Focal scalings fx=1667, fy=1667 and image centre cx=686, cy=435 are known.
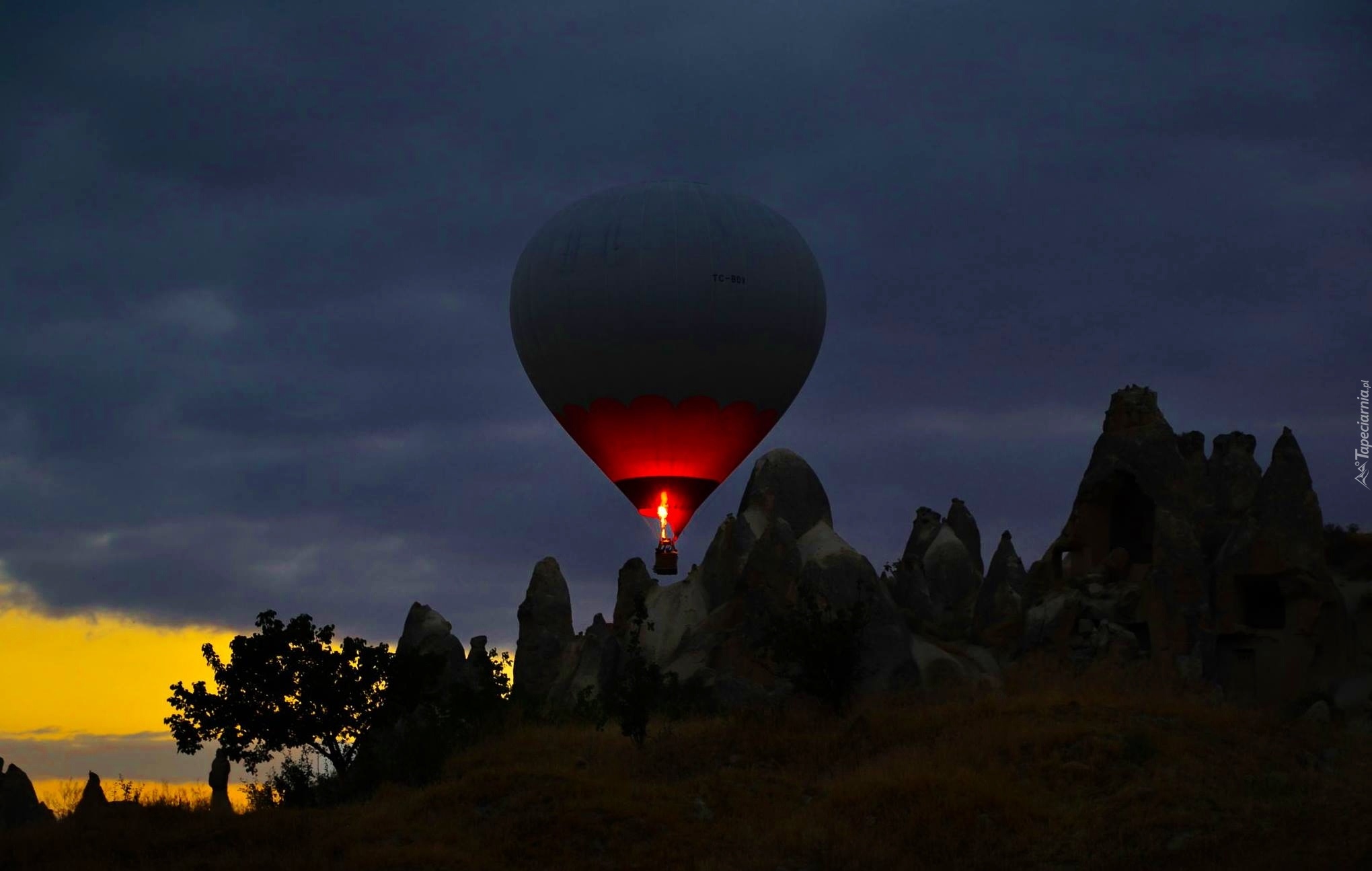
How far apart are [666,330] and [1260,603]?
16.0m

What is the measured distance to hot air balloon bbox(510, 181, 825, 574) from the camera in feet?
141

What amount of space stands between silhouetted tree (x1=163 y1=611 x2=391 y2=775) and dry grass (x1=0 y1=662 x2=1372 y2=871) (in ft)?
7.57

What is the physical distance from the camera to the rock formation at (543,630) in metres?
44.0

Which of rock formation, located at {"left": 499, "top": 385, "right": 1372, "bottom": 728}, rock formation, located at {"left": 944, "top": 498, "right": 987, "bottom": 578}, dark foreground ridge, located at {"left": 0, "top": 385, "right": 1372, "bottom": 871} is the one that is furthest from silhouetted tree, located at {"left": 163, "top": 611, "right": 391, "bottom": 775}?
rock formation, located at {"left": 944, "top": 498, "right": 987, "bottom": 578}

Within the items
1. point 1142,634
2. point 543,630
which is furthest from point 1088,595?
point 543,630

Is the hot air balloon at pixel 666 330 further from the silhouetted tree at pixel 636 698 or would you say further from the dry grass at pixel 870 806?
the dry grass at pixel 870 806

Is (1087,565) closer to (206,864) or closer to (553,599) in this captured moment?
(553,599)

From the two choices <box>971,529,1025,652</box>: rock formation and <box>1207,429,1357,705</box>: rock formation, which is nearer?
<box>1207,429,1357,705</box>: rock formation

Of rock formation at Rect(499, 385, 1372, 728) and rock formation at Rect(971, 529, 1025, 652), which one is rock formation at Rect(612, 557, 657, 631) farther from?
rock formation at Rect(971, 529, 1025, 652)

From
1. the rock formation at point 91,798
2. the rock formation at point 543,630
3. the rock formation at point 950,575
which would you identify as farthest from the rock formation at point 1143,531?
the rock formation at point 91,798

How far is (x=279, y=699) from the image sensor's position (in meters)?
31.8

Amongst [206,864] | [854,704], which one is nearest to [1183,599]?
[854,704]

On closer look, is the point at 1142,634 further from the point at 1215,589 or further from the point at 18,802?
the point at 18,802

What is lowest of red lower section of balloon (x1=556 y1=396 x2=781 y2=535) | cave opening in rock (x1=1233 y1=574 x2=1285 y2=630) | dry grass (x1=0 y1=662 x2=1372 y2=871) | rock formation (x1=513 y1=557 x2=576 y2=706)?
dry grass (x1=0 y1=662 x2=1372 y2=871)
